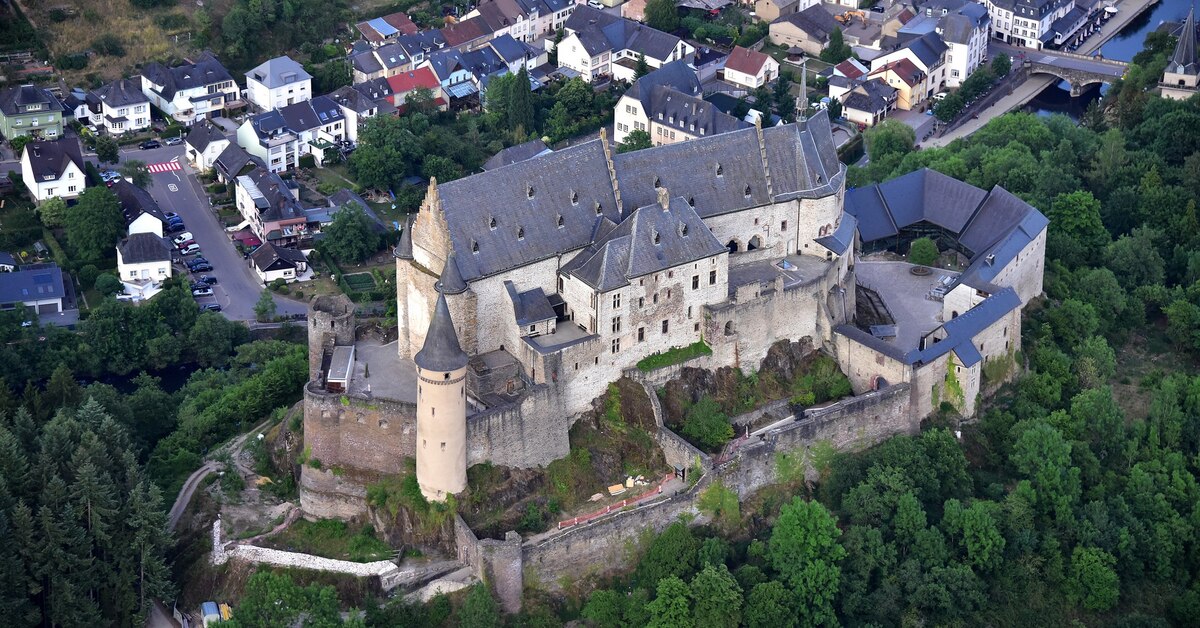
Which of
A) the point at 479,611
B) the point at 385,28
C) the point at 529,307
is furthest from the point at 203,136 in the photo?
the point at 479,611

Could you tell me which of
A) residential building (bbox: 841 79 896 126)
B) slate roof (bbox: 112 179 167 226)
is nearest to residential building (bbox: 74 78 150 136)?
slate roof (bbox: 112 179 167 226)

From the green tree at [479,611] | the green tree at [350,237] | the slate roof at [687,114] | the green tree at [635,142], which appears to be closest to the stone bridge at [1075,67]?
the slate roof at [687,114]

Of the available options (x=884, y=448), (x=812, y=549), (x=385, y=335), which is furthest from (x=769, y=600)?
(x=385, y=335)

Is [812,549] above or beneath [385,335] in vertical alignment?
beneath

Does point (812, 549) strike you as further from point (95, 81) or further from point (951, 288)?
point (95, 81)

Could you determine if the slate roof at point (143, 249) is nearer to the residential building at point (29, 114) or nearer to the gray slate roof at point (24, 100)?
the residential building at point (29, 114)

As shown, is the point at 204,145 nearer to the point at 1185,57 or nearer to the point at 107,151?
the point at 107,151

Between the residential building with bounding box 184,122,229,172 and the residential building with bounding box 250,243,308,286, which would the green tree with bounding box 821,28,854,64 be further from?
the residential building with bounding box 250,243,308,286

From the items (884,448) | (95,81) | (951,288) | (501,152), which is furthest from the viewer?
(95,81)
